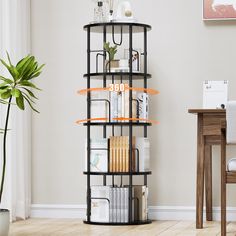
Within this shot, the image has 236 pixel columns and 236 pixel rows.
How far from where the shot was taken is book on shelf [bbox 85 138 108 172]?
474cm

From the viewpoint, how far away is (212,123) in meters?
4.56

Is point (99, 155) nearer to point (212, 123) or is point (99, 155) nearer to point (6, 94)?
point (212, 123)

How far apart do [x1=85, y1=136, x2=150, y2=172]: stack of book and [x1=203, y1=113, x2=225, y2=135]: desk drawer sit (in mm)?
465

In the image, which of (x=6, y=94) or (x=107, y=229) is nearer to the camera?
(x=6, y=94)

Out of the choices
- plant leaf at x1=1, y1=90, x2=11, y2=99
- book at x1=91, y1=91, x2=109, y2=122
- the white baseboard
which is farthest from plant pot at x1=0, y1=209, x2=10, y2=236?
the white baseboard

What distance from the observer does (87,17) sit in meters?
5.23

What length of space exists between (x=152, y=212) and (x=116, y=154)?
63 cm

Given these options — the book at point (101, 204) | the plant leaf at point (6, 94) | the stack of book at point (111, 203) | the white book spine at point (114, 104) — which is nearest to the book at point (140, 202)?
the stack of book at point (111, 203)

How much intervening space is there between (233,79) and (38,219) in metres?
1.78

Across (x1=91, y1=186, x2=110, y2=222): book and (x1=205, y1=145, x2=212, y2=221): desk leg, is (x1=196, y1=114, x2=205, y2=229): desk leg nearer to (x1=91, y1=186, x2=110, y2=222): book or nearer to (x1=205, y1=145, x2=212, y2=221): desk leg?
(x1=205, y1=145, x2=212, y2=221): desk leg

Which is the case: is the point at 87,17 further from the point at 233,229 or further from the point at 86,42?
the point at 233,229

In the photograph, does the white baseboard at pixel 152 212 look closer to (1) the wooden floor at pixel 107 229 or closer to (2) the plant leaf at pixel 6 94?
(1) the wooden floor at pixel 107 229

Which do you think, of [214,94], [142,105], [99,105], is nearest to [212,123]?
[214,94]

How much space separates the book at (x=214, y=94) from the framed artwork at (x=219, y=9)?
1.66ft
